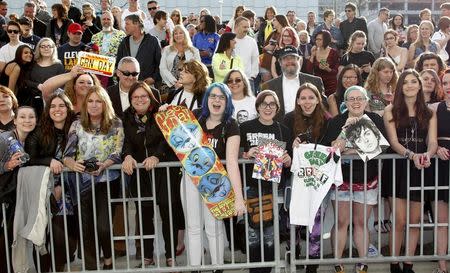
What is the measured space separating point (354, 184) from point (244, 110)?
1538 mm

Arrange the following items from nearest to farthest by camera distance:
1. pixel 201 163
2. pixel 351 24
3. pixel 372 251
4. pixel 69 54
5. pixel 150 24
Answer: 1. pixel 201 163
2. pixel 372 251
3. pixel 69 54
4. pixel 150 24
5. pixel 351 24

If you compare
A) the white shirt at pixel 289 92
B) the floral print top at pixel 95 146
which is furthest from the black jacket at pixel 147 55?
the floral print top at pixel 95 146

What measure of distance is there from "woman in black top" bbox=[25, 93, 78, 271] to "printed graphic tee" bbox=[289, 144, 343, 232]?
215 cm

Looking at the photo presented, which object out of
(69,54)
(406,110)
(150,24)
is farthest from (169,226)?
(150,24)

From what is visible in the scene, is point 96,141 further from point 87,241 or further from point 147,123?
point 87,241

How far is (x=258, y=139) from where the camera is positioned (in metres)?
5.47

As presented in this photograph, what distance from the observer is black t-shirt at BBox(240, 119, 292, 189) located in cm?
550

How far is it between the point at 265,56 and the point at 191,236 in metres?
4.97

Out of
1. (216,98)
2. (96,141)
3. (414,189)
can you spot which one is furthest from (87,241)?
(414,189)

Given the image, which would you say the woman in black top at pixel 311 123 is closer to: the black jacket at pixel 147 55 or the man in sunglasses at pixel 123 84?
the man in sunglasses at pixel 123 84

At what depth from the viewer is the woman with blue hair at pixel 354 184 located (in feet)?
18.0

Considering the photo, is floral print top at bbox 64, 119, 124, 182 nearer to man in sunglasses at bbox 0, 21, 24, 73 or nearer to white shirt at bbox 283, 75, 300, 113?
white shirt at bbox 283, 75, 300, 113

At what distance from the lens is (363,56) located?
9.18 meters

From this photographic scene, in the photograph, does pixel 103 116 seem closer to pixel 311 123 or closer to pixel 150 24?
pixel 311 123
